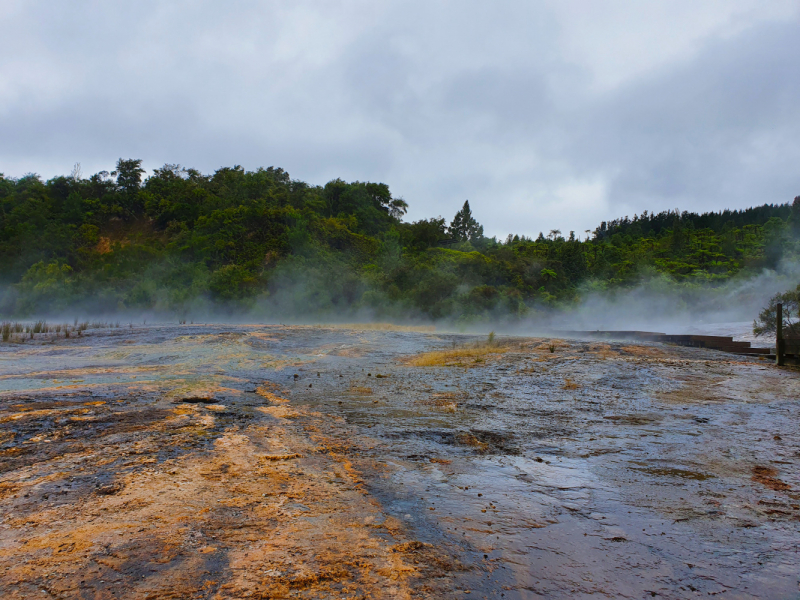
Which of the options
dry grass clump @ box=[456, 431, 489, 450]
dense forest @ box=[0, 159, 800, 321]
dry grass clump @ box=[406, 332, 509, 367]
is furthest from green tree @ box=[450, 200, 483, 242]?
dry grass clump @ box=[456, 431, 489, 450]

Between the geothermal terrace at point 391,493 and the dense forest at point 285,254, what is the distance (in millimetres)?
35476

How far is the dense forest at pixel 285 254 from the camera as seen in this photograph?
168 feet

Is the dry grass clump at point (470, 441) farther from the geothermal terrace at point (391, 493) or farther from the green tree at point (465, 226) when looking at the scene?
the green tree at point (465, 226)

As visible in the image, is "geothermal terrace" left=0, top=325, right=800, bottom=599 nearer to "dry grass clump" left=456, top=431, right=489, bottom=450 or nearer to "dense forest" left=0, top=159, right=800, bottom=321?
"dry grass clump" left=456, top=431, right=489, bottom=450

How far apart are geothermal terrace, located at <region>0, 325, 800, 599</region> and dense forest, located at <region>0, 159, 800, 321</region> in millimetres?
35476

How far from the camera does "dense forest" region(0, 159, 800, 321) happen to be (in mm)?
51219

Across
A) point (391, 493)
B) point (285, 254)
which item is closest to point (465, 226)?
point (285, 254)

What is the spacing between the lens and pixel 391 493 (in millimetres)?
4434

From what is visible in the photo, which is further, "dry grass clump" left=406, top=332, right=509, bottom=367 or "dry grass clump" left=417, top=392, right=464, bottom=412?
"dry grass clump" left=406, top=332, right=509, bottom=367

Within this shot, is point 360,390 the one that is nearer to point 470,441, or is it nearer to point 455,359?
point 470,441

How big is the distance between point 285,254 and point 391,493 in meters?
59.7

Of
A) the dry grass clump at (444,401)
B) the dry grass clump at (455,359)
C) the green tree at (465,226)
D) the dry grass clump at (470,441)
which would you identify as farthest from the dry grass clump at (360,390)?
the green tree at (465,226)

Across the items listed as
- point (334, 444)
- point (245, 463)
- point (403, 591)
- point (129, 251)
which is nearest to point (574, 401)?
point (334, 444)

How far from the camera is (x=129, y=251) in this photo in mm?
61531
